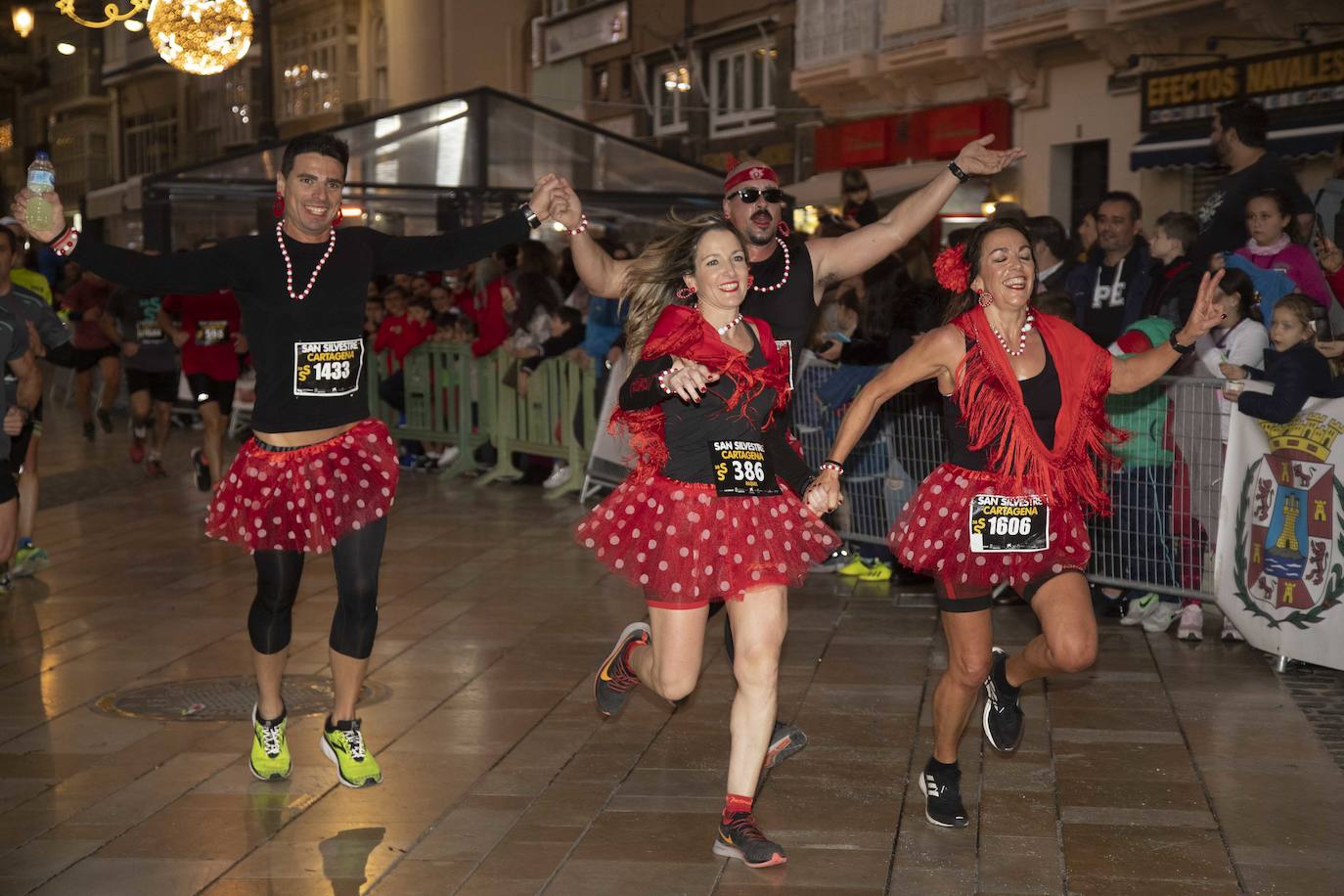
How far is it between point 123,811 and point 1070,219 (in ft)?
60.2

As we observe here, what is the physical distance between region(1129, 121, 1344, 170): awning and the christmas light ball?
938 cm

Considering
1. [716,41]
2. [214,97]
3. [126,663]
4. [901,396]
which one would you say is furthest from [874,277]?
[214,97]

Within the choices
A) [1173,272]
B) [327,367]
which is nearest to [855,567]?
[1173,272]

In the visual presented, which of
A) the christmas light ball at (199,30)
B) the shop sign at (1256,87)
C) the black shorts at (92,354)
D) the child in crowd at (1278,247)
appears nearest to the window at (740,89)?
the shop sign at (1256,87)

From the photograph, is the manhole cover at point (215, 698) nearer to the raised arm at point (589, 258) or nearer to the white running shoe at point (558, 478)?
the raised arm at point (589, 258)

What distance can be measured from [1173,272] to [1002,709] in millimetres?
3923

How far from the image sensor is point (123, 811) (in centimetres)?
568

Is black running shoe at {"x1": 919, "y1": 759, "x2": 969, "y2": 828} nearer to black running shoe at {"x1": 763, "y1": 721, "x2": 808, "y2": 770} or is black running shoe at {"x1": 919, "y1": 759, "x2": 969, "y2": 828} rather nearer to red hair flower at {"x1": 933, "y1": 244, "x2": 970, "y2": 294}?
black running shoe at {"x1": 763, "y1": 721, "x2": 808, "y2": 770}

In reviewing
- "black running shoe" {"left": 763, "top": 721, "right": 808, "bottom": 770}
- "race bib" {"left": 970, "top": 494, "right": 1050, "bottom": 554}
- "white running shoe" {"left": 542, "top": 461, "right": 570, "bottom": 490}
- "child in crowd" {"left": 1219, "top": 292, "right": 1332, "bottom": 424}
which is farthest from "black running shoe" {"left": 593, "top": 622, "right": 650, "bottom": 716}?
"white running shoe" {"left": 542, "top": 461, "right": 570, "bottom": 490}

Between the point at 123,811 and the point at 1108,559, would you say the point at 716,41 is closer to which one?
the point at 1108,559

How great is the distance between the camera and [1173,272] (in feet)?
29.5

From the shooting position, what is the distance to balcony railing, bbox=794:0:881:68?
80.3ft

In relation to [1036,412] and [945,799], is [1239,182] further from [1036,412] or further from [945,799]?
[945,799]

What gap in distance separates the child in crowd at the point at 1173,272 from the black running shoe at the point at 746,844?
462cm
